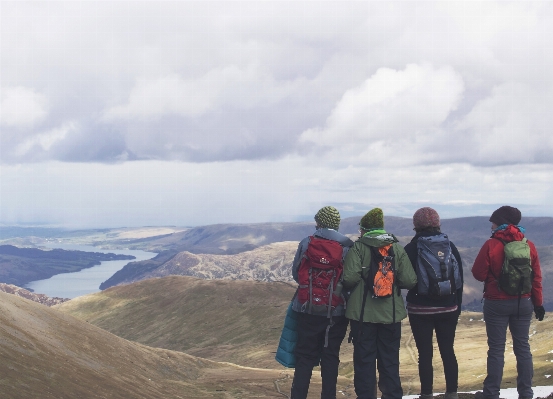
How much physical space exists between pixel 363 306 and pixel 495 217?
15.0 ft

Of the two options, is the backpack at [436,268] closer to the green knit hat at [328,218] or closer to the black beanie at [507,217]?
the black beanie at [507,217]

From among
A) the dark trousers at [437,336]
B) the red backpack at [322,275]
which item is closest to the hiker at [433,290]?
the dark trousers at [437,336]

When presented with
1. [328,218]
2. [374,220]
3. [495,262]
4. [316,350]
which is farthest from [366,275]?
[495,262]

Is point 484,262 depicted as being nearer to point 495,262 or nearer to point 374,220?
point 495,262

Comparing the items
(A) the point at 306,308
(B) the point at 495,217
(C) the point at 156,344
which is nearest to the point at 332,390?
(A) the point at 306,308

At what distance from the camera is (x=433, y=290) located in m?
13.2

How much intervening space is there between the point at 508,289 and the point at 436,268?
6.87ft

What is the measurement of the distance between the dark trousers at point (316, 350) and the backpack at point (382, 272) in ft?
4.53

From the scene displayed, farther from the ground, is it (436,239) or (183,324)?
(436,239)

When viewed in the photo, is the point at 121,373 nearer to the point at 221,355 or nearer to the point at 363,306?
the point at 363,306

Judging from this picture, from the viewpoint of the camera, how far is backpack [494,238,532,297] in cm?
1351

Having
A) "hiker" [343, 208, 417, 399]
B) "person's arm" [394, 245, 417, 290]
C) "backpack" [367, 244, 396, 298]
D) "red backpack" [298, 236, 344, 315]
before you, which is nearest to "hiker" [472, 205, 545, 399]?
"person's arm" [394, 245, 417, 290]

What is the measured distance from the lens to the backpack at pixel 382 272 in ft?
43.0

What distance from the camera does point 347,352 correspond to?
79.0 meters
